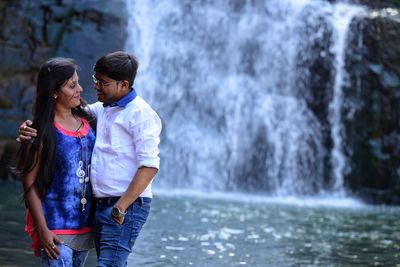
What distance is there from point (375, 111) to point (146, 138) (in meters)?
15.2

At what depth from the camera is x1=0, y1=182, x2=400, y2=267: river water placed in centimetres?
762

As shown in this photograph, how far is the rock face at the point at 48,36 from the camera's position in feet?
55.0

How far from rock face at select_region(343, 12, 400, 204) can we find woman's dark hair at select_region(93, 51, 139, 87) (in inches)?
570

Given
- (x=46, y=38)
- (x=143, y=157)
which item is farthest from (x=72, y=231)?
(x=46, y=38)

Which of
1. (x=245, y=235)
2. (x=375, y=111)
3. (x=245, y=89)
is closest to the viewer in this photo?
(x=245, y=235)

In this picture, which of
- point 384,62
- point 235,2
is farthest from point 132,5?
point 384,62

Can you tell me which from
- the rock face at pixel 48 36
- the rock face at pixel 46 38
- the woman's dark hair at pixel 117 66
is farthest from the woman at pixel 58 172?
the rock face at pixel 48 36

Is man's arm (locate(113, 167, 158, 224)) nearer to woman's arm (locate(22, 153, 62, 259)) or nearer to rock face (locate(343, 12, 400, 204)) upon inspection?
woman's arm (locate(22, 153, 62, 259))

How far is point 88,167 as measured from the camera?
3936mm

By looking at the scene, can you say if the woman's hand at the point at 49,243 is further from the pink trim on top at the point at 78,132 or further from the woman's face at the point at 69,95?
the woman's face at the point at 69,95

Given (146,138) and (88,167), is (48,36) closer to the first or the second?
(88,167)

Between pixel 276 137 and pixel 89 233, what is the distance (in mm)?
14965

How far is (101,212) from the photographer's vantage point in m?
3.80

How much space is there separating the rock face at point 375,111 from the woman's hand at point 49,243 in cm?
1461
